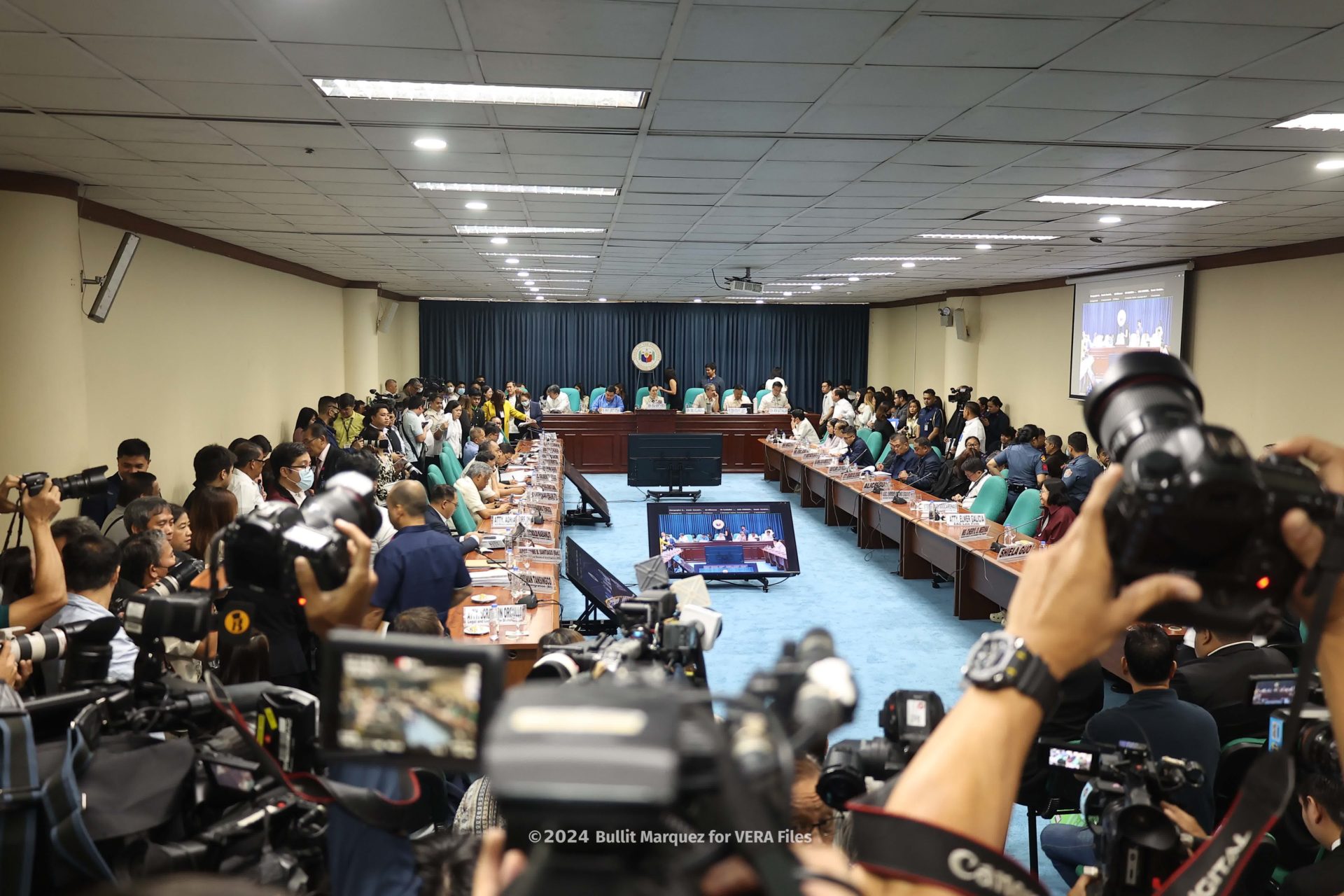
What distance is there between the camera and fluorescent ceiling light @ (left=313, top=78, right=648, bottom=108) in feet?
9.91

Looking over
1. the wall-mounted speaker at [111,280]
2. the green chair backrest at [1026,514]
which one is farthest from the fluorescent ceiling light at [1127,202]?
the wall-mounted speaker at [111,280]

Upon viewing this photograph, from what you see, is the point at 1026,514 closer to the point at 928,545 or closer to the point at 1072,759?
the point at 928,545

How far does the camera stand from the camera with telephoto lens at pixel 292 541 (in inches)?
56.2

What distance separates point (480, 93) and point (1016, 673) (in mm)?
2844

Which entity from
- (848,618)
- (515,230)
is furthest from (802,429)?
(515,230)

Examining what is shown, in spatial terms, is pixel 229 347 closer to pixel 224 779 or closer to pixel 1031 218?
pixel 1031 218

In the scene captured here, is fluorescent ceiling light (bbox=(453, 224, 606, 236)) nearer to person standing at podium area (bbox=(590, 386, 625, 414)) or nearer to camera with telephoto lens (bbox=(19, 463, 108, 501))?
camera with telephoto lens (bbox=(19, 463, 108, 501))

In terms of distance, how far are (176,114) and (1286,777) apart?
148 inches

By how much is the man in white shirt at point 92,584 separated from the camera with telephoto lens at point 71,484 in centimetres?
23

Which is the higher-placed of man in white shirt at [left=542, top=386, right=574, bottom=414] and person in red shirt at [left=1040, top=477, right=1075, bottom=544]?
man in white shirt at [left=542, top=386, right=574, bottom=414]

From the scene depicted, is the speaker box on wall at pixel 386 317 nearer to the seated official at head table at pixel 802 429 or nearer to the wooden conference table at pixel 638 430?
the wooden conference table at pixel 638 430

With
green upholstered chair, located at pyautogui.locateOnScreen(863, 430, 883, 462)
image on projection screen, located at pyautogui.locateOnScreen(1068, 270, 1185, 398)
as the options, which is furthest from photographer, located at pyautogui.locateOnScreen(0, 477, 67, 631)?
green upholstered chair, located at pyautogui.locateOnScreen(863, 430, 883, 462)

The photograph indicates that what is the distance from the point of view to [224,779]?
1.68m

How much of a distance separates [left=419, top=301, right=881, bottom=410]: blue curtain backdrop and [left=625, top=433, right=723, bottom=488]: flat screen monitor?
25.1ft
